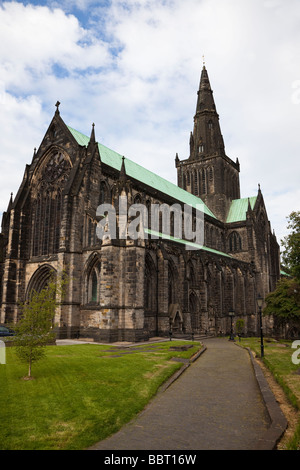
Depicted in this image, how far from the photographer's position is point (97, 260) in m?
28.6

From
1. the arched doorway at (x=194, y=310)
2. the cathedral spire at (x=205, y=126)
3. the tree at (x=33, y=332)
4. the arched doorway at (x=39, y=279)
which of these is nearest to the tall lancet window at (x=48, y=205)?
the arched doorway at (x=39, y=279)

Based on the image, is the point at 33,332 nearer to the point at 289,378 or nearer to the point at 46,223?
the point at 289,378

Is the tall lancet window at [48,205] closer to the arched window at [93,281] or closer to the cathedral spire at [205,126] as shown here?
the arched window at [93,281]

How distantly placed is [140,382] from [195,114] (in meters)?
57.4

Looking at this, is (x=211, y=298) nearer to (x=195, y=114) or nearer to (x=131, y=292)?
(x=131, y=292)

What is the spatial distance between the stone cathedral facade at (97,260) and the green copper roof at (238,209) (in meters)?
12.7

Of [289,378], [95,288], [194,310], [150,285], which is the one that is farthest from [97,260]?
[289,378]

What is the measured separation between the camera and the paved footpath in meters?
6.84

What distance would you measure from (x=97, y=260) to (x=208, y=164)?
36.8 m

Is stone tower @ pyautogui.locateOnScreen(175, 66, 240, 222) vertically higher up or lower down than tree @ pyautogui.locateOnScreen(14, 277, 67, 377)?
higher up

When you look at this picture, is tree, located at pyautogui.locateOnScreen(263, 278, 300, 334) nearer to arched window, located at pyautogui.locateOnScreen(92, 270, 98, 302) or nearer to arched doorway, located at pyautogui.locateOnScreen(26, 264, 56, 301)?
arched window, located at pyautogui.locateOnScreen(92, 270, 98, 302)

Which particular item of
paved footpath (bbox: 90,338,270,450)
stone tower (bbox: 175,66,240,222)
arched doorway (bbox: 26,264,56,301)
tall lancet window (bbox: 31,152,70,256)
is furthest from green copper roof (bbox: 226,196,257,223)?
paved footpath (bbox: 90,338,270,450)

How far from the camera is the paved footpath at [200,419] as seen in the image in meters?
6.84

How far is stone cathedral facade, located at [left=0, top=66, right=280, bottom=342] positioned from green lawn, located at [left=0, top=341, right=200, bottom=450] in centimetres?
1000
